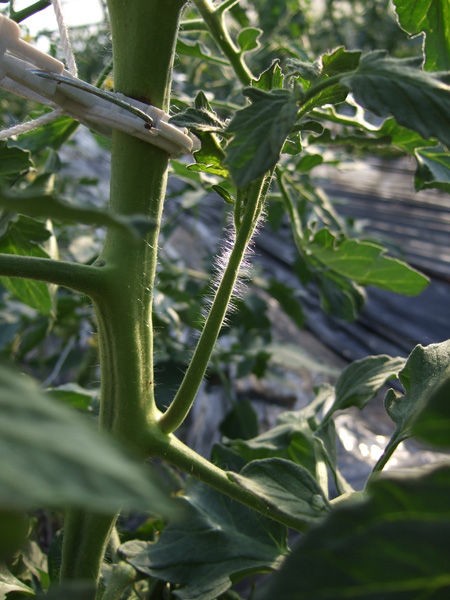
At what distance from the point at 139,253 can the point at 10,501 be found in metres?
0.35

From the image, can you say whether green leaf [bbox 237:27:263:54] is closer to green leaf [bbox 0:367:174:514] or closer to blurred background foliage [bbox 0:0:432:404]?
blurred background foliage [bbox 0:0:432:404]

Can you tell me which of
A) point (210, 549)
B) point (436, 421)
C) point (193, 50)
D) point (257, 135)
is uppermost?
point (193, 50)

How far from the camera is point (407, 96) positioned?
381 millimetres

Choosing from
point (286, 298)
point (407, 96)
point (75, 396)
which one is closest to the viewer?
point (407, 96)

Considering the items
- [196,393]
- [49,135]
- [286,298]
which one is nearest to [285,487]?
[196,393]

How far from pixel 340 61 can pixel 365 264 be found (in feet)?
1.44

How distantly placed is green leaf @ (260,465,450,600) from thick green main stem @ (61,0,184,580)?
0.28 metres

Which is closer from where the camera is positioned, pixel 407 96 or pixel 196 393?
pixel 407 96

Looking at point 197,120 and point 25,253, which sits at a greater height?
point 197,120

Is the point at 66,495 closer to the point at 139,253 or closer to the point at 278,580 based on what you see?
the point at 278,580

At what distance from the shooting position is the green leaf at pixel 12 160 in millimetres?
653

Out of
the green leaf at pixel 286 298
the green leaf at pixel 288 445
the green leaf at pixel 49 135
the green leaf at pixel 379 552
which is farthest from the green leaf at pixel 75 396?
the green leaf at pixel 286 298

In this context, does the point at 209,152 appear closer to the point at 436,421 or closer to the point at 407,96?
the point at 407,96

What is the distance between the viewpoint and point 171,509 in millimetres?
209
